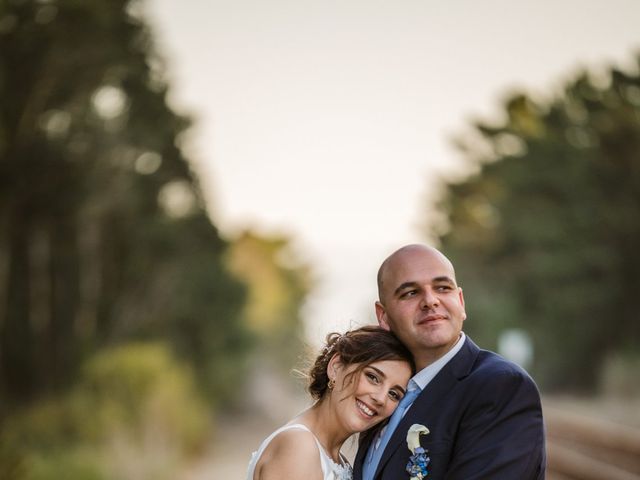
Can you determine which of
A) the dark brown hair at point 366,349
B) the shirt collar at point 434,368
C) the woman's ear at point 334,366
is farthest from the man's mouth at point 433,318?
the woman's ear at point 334,366

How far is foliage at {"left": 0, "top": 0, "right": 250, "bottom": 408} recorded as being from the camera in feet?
42.7

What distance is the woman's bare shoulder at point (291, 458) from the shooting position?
3.45 metres

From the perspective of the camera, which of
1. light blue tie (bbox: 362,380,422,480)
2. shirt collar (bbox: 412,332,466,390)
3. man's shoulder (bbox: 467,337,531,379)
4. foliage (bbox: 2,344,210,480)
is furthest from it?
foliage (bbox: 2,344,210,480)

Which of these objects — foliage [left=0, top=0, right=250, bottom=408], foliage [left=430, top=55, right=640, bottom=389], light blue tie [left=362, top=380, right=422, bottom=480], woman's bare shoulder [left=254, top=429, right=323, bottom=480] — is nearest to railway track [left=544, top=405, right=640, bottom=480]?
light blue tie [left=362, top=380, right=422, bottom=480]

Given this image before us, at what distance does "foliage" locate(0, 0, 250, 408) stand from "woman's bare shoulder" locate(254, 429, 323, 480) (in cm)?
1041

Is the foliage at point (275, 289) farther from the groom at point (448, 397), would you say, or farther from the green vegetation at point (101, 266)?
the groom at point (448, 397)

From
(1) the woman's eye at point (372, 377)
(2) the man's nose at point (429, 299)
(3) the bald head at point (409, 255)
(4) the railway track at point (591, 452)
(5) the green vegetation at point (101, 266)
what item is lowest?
(1) the woman's eye at point (372, 377)

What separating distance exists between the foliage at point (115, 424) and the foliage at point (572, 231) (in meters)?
16.4

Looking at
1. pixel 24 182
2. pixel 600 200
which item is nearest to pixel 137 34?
pixel 24 182

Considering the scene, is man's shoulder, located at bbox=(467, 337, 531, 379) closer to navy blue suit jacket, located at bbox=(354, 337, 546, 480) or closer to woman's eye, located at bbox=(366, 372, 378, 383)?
navy blue suit jacket, located at bbox=(354, 337, 546, 480)

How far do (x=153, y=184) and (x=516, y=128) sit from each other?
19.9 meters

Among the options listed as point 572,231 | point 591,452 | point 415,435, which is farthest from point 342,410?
point 572,231

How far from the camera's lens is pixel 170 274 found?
25188 mm

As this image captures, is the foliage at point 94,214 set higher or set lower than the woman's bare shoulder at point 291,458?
higher
